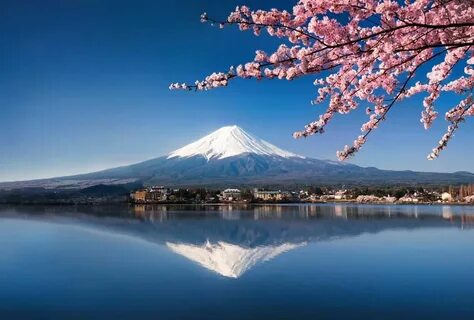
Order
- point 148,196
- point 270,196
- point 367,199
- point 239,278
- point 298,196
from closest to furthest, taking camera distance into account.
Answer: point 239,278 → point 148,196 → point 367,199 → point 270,196 → point 298,196

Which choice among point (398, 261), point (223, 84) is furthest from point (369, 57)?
point (398, 261)

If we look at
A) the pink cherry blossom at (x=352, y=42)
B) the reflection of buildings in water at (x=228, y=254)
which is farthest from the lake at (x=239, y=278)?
the pink cherry blossom at (x=352, y=42)

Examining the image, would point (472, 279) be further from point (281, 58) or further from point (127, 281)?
point (281, 58)

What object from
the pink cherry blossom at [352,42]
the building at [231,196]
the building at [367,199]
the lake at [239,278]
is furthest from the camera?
the building at [367,199]

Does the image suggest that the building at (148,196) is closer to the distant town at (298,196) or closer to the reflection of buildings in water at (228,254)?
the distant town at (298,196)

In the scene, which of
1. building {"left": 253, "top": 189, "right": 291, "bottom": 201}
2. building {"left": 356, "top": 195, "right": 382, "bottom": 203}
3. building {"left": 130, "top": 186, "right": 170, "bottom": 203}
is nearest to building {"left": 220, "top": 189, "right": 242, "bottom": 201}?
building {"left": 253, "top": 189, "right": 291, "bottom": 201}

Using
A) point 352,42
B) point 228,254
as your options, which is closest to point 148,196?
point 228,254

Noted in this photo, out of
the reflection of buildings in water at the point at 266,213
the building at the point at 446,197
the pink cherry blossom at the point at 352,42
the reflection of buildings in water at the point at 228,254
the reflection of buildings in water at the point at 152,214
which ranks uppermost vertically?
the pink cherry blossom at the point at 352,42

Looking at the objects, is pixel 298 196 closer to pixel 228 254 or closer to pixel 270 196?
pixel 270 196

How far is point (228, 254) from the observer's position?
1029 centimetres

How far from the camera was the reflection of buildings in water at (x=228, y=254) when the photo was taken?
8.48m

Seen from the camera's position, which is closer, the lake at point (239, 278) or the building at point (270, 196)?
the lake at point (239, 278)

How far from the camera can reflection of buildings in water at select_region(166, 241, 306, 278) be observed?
8477 mm

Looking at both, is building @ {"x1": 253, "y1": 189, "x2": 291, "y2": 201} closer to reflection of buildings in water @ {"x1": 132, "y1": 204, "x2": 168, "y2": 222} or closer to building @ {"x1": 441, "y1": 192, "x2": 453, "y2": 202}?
building @ {"x1": 441, "y1": 192, "x2": 453, "y2": 202}
